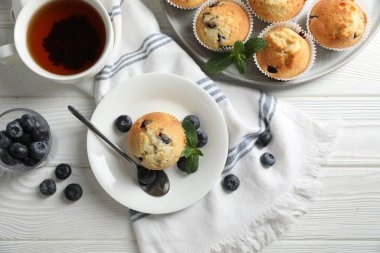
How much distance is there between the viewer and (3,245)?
183 cm

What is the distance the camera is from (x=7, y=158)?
1675 millimetres

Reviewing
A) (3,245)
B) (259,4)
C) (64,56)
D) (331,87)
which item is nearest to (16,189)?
(3,245)

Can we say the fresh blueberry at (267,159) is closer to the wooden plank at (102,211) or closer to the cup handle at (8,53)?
the wooden plank at (102,211)

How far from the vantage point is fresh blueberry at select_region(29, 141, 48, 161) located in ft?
5.48

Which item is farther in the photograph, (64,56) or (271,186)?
(271,186)

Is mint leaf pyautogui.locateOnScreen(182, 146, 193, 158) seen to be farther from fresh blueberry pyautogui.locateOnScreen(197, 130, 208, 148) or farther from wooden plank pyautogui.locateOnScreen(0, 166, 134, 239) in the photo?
wooden plank pyautogui.locateOnScreen(0, 166, 134, 239)

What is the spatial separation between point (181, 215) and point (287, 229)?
0.41m

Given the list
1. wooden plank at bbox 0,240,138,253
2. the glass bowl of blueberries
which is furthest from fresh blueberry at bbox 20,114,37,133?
wooden plank at bbox 0,240,138,253

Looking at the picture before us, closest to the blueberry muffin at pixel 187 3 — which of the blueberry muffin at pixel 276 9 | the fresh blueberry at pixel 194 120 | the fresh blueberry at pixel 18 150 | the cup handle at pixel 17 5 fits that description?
the blueberry muffin at pixel 276 9

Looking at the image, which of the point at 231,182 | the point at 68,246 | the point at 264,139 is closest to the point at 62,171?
the point at 68,246

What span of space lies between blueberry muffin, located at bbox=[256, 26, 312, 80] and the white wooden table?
122mm

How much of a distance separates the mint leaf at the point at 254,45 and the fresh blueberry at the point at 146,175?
0.55 meters

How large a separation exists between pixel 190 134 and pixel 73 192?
0.50 meters

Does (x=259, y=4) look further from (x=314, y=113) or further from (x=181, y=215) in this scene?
(x=181, y=215)
